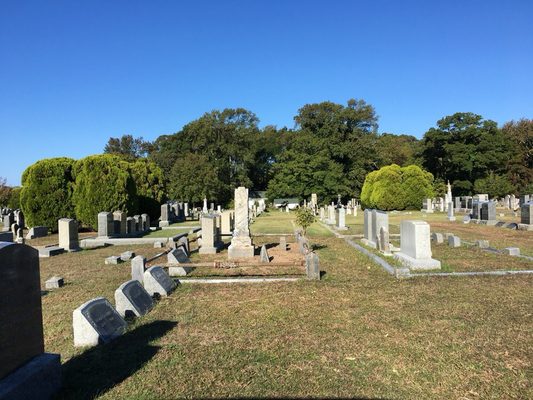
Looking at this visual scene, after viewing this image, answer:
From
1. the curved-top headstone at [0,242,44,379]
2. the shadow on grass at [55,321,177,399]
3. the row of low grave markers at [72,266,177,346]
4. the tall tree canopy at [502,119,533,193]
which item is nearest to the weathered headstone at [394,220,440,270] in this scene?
the row of low grave markers at [72,266,177,346]

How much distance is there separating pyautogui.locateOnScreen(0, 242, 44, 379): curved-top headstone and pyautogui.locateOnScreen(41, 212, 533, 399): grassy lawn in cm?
63

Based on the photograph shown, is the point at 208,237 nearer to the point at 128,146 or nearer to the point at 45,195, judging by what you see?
the point at 45,195

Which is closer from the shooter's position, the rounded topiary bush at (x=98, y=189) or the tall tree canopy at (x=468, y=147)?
the rounded topiary bush at (x=98, y=189)

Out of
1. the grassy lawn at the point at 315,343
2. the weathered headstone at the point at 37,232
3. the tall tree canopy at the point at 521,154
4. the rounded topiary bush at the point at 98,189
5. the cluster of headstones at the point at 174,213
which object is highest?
the tall tree canopy at the point at 521,154

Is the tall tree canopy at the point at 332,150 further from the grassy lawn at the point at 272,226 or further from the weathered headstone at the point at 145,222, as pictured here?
the weathered headstone at the point at 145,222

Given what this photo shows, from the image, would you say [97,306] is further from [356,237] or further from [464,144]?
[464,144]

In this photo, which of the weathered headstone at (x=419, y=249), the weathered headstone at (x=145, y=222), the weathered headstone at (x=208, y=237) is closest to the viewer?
the weathered headstone at (x=419, y=249)

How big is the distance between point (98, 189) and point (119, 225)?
4.08 metres

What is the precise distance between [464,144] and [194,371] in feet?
186

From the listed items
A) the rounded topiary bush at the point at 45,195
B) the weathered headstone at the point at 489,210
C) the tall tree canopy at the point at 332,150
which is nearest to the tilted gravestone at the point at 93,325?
the rounded topiary bush at the point at 45,195

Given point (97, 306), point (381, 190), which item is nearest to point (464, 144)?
point (381, 190)

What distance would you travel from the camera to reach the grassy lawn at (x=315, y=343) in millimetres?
4004

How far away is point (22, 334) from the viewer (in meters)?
3.60

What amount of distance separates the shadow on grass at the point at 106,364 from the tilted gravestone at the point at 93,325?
12cm
